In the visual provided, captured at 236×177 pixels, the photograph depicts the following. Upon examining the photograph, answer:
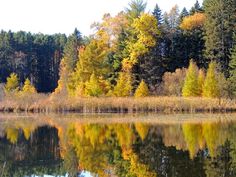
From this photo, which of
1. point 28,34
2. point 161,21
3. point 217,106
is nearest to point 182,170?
point 217,106

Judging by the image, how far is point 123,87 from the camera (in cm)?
5891

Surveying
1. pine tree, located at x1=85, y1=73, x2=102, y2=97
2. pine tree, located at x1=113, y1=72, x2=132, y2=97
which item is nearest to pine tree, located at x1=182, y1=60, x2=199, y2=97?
pine tree, located at x1=113, y1=72, x2=132, y2=97

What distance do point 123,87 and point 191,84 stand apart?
926cm

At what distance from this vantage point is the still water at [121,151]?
17.2m

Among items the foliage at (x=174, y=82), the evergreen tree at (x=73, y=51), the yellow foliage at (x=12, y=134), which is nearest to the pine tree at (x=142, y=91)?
the foliage at (x=174, y=82)

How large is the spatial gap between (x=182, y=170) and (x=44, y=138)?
12.8 m

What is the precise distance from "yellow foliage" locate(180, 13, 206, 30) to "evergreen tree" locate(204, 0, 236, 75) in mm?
5276

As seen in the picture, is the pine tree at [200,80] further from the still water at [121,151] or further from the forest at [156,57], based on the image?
the still water at [121,151]

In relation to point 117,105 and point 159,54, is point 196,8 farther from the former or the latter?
point 117,105

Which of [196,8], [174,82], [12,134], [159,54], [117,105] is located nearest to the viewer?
[12,134]

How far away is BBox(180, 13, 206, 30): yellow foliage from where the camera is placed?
66875 mm

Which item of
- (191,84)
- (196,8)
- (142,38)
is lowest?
(191,84)

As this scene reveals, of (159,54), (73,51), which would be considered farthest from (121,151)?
(73,51)

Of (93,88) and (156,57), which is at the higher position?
(156,57)
